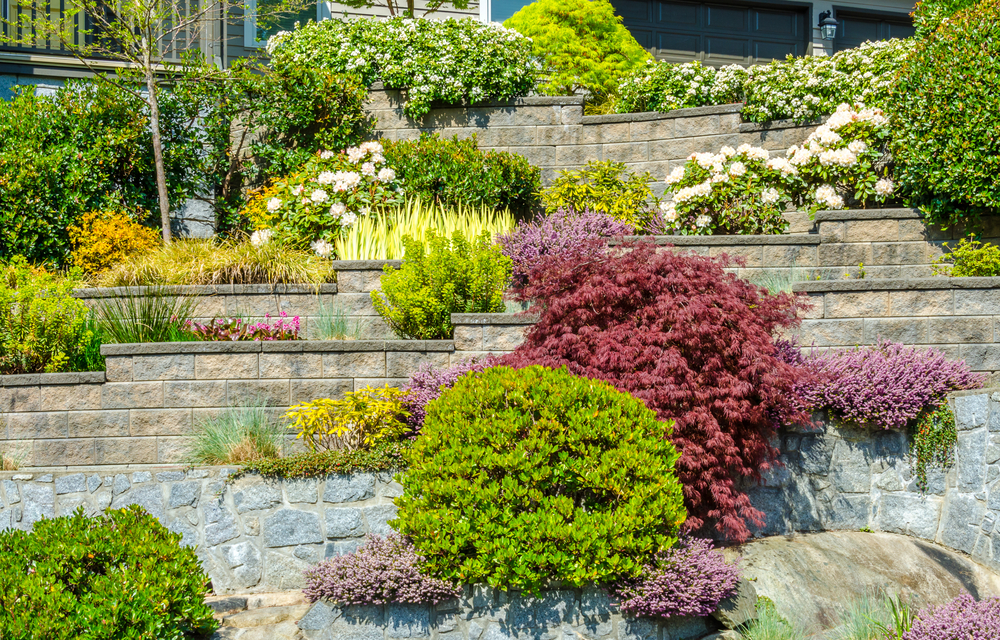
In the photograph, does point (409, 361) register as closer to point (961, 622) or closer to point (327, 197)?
point (327, 197)

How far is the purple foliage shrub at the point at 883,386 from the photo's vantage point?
19.4ft

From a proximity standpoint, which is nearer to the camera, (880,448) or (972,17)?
(880,448)

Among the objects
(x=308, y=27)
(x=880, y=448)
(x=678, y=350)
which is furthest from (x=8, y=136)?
(x=880, y=448)

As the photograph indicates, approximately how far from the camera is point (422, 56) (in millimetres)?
9938

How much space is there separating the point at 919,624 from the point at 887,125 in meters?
5.09

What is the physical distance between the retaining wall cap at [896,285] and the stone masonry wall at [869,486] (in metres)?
0.99

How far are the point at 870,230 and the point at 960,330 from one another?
5.20 ft

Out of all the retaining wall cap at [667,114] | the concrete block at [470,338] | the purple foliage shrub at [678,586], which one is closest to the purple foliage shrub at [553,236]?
the concrete block at [470,338]

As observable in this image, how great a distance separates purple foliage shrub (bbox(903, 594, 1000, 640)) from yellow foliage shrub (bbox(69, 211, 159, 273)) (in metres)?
7.42

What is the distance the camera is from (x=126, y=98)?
31.6 feet

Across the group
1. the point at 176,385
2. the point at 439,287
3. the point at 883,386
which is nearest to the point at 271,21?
the point at 439,287

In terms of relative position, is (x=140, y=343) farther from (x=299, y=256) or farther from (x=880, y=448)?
(x=880, y=448)

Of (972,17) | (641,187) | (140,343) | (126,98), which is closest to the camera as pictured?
(140,343)

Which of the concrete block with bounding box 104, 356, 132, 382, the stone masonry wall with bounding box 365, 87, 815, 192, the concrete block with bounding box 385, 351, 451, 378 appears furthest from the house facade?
the concrete block with bounding box 104, 356, 132, 382
